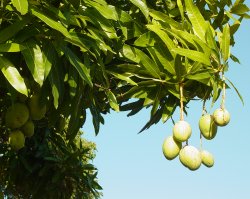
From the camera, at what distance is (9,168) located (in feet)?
12.5

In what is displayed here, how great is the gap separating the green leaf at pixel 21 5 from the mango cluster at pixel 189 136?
32.7 inches

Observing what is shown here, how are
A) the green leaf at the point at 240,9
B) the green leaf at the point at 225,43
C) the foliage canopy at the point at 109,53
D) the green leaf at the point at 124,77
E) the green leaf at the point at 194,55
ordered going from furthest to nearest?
the green leaf at the point at 240,9, the green leaf at the point at 124,77, the green leaf at the point at 225,43, the green leaf at the point at 194,55, the foliage canopy at the point at 109,53

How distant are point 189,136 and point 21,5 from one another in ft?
2.93

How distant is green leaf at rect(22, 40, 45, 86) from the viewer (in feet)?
6.06

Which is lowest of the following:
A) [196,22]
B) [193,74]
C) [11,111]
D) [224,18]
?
[11,111]

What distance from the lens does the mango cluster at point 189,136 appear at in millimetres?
2168

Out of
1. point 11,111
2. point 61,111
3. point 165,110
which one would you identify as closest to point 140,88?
point 165,110

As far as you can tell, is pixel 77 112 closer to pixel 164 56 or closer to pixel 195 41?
pixel 164 56

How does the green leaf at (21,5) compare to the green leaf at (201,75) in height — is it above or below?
below

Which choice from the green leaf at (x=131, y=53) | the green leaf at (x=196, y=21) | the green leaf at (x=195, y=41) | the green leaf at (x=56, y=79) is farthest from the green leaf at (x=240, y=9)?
the green leaf at (x=56, y=79)

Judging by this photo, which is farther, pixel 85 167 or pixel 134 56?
pixel 85 167

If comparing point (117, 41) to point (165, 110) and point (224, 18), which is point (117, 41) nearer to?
point (165, 110)

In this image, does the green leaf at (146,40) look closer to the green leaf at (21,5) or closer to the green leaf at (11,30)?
the green leaf at (11,30)

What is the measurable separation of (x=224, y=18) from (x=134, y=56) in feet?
2.17
